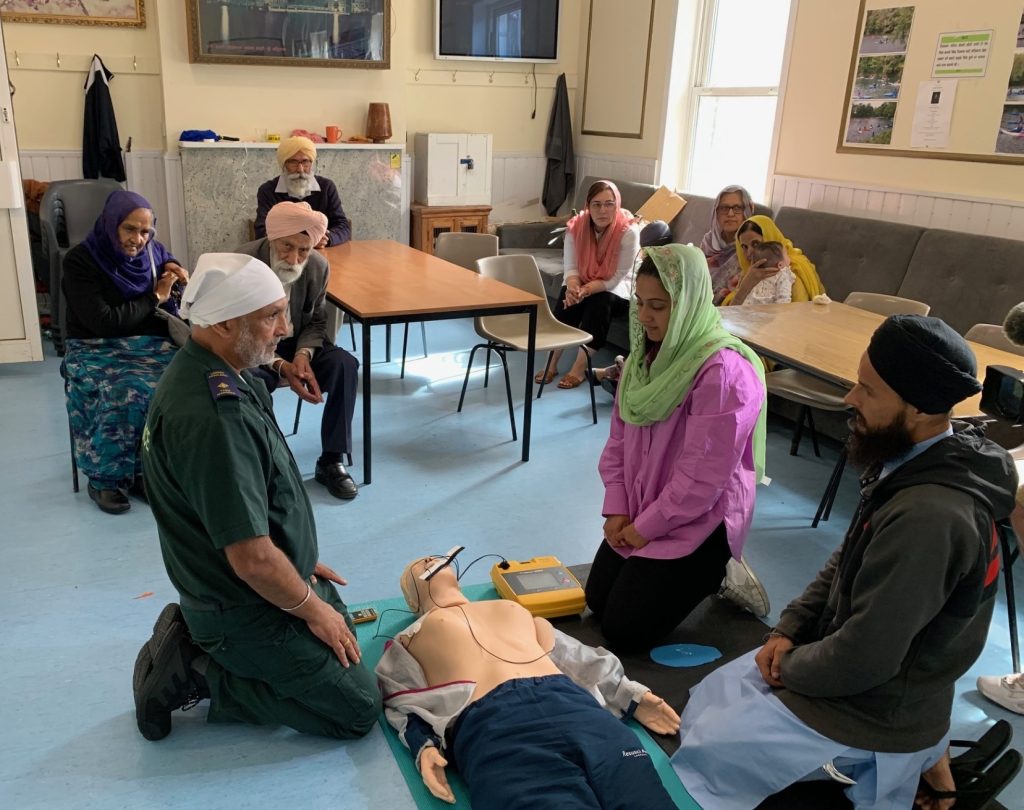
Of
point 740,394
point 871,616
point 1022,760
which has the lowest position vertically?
point 1022,760

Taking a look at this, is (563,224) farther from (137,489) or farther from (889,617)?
(889,617)

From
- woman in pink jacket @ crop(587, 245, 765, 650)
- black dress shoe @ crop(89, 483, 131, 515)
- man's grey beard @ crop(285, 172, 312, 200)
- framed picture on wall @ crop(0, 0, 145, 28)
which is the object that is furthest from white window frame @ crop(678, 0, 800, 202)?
black dress shoe @ crop(89, 483, 131, 515)

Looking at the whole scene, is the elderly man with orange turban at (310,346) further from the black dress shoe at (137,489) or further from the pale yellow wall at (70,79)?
the pale yellow wall at (70,79)

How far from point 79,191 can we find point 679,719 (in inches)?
182

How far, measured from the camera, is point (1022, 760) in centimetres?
180

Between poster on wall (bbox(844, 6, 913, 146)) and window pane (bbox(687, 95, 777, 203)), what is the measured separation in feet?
2.27

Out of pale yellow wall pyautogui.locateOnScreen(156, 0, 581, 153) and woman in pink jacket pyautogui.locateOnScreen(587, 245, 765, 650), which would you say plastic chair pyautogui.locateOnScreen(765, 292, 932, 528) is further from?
pale yellow wall pyautogui.locateOnScreen(156, 0, 581, 153)

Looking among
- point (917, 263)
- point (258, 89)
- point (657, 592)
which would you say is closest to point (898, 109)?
point (917, 263)

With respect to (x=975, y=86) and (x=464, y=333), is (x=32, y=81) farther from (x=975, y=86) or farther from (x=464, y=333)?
(x=975, y=86)

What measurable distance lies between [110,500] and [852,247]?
140 inches

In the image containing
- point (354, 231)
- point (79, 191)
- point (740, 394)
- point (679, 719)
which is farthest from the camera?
point (354, 231)

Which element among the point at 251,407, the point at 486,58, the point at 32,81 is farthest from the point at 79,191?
the point at 251,407

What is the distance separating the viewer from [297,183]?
14.9 feet

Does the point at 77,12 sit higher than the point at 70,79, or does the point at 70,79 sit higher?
the point at 77,12
